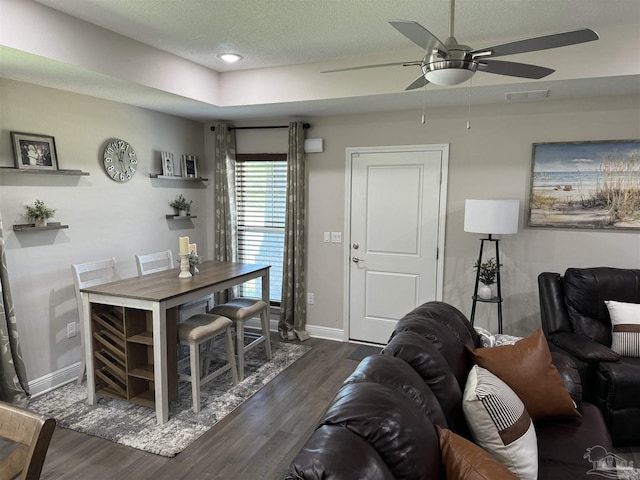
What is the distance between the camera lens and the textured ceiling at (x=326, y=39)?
8.45 ft

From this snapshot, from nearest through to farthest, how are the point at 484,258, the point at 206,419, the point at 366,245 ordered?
the point at 206,419
the point at 484,258
the point at 366,245

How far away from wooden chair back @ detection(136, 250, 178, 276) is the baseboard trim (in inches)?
38.5

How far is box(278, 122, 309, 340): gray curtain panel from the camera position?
4.59 m

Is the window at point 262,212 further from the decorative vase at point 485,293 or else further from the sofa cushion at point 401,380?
the sofa cushion at point 401,380

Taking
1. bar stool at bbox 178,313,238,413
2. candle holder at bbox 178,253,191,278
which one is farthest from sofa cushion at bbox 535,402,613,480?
candle holder at bbox 178,253,191,278

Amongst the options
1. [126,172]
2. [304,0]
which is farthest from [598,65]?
[126,172]

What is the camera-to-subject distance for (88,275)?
3482 millimetres

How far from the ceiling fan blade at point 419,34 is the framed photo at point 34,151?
9.43 feet

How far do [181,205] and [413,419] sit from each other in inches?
156

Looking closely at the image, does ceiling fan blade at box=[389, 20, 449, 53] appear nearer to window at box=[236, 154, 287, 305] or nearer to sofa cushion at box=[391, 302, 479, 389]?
sofa cushion at box=[391, 302, 479, 389]

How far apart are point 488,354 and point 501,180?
2.23m

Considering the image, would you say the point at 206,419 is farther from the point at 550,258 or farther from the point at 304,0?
the point at 550,258

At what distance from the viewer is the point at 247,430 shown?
2939 millimetres

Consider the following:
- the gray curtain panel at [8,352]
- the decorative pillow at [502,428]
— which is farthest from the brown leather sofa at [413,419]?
the gray curtain panel at [8,352]
